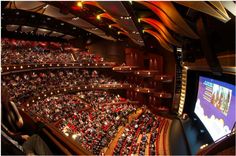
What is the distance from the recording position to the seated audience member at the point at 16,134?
191 cm

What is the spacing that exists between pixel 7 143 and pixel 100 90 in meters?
24.8

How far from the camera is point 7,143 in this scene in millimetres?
1715

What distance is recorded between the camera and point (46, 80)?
22.2 metres

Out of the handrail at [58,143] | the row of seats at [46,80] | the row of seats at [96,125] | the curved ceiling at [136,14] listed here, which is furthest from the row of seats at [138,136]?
the handrail at [58,143]

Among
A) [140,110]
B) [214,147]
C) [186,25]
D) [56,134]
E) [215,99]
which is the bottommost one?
[140,110]

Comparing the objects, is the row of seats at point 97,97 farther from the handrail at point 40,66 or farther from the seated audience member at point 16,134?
the seated audience member at point 16,134

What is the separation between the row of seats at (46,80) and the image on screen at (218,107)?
28.4 feet

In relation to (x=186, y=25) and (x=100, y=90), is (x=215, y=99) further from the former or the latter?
(x=100, y=90)

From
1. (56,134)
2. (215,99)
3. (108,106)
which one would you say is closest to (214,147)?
(56,134)

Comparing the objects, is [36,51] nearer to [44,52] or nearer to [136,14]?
[44,52]

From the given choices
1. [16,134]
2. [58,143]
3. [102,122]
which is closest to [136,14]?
[102,122]

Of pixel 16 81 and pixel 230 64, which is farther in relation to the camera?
pixel 16 81

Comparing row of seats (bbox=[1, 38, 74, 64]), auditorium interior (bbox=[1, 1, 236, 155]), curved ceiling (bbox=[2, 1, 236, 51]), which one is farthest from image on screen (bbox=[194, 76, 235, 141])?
row of seats (bbox=[1, 38, 74, 64])

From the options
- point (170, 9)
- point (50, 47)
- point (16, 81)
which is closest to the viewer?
point (170, 9)
